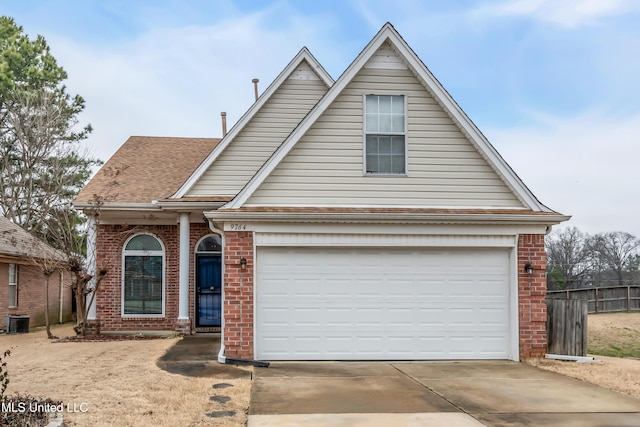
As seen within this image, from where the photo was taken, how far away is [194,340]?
14320mm

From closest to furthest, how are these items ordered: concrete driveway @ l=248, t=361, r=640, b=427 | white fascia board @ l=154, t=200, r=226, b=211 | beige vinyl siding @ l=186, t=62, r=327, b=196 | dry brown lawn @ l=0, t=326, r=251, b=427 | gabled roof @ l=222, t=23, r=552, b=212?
dry brown lawn @ l=0, t=326, r=251, b=427, concrete driveway @ l=248, t=361, r=640, b=427, gabled roof @ l=222, t=23, r=552, b=212, white fascia board @ l=154, t=200, r=226, b=211, beige vinyl siding @ l=186, t=62, r=327, b=196

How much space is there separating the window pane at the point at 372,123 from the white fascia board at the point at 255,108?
119 inches

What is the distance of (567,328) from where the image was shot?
1210cm

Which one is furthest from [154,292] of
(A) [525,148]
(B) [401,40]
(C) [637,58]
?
(A) [525,148]

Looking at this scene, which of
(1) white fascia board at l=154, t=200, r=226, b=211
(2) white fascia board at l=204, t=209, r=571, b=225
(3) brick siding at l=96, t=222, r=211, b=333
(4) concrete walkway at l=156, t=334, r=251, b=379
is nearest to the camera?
(4) concrete walkway at l=156, t=334, r=251, b=379

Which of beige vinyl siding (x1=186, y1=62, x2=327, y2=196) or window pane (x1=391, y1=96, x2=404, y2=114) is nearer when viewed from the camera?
window pane (x1=391, y1=96, x2=404, y2=114)

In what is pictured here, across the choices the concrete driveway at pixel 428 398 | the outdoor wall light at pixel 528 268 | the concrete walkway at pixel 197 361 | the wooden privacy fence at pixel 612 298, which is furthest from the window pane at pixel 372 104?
the wooden privacy fence at pixel 612 298

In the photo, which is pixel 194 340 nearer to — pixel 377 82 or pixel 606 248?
pixel 377 82

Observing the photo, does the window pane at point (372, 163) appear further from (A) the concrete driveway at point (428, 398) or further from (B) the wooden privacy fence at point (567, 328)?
(B) the wooden privacy fence at point (567, 328)

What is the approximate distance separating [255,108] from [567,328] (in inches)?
328

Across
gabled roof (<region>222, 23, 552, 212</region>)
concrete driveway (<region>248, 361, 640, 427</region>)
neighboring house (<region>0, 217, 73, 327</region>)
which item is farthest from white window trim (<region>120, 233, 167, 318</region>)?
gabled roof (<region>222, 23, 552, 212</region>)

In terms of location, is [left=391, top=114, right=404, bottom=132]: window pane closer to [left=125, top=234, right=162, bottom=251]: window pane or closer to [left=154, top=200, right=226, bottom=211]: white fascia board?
[left=154, top=200, right=226, bottom=211]: white fascia board

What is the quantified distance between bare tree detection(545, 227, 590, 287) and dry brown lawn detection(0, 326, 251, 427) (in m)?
39.8

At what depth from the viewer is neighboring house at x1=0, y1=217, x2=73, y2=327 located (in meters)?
19.9
